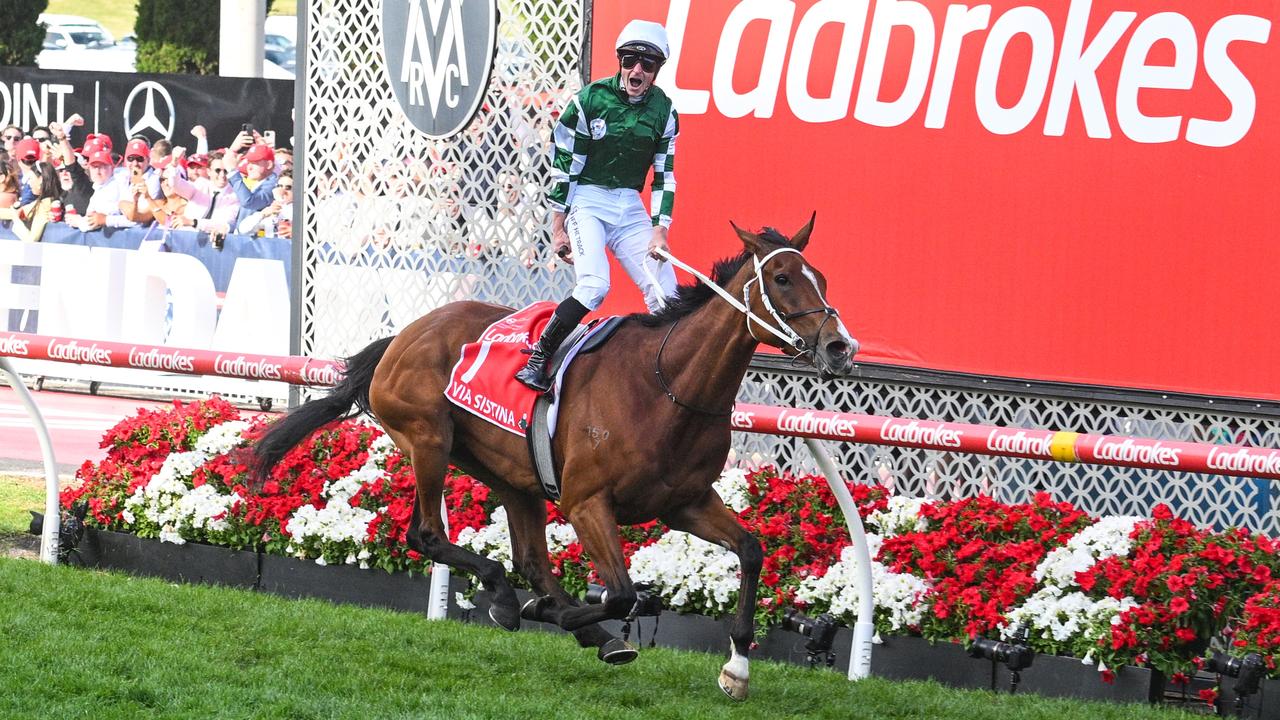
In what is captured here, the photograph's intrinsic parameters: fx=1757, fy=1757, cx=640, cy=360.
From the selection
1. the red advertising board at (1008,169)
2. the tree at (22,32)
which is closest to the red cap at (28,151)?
the red advertising board at (1008,169)

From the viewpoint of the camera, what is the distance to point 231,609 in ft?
22.5

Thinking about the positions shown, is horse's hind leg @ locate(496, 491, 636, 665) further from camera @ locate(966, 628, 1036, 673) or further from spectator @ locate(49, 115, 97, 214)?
spectator @ locate(49, 115, 97, 214)

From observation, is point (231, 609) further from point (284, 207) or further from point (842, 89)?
point (284, 207)

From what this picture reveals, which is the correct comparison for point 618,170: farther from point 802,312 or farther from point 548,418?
point 802,312

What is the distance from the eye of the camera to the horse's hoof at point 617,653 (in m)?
5.54

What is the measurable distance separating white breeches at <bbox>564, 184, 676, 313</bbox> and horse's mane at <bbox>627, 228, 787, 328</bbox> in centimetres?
48

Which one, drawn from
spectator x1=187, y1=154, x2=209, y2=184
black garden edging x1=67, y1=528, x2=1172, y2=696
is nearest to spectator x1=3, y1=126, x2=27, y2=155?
spectator x1=187, y1=154, x2=209, y2=184

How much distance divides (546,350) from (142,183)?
985 cm

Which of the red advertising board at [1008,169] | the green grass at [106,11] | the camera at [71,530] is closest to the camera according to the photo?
the red advertising board at [1008,169]

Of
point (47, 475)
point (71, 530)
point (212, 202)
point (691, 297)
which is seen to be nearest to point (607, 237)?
point (691, 297)

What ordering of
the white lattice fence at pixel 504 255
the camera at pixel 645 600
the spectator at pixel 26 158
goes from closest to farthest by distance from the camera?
1. the camera at pixel 645 600
2. the white lattice fence at pixel 504 255
3. the spectator at pixel 26 158

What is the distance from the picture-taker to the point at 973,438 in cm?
602

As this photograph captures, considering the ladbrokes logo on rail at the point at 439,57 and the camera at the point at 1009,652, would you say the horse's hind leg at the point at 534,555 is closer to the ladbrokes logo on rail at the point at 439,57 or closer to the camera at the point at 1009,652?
the camera at the point at 1009,652

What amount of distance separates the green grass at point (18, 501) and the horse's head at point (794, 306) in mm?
5066
